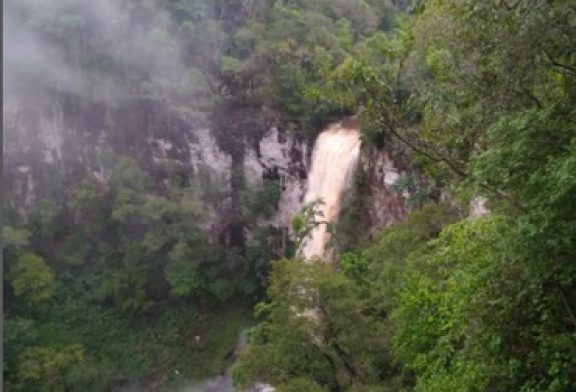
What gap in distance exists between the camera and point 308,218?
1345cm

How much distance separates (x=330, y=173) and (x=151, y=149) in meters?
6.70

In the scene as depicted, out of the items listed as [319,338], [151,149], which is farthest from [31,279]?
[319,338]

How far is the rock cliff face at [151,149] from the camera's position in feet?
63.1

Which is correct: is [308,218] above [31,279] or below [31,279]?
above

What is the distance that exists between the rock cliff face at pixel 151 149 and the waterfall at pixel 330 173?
5.23 feet

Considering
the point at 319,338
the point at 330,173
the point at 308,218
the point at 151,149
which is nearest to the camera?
the point at 319,338

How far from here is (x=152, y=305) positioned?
1845 centimetres

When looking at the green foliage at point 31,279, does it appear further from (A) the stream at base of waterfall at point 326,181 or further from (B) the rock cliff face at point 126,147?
(A) the stream at base of waterfall at point 326,181

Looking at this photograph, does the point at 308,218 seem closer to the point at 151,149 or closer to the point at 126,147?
the point at 151,149

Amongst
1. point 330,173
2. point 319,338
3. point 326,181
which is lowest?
point 319,338

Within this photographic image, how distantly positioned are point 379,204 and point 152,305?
291 inches

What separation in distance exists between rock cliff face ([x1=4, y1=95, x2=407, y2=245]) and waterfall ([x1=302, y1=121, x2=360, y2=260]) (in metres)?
1.59

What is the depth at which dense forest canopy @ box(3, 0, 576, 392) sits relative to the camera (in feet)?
12.9

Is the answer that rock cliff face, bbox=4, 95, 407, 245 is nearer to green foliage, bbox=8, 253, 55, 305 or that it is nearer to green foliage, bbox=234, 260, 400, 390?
green foliage, bbox=8, 253, 55, 305
